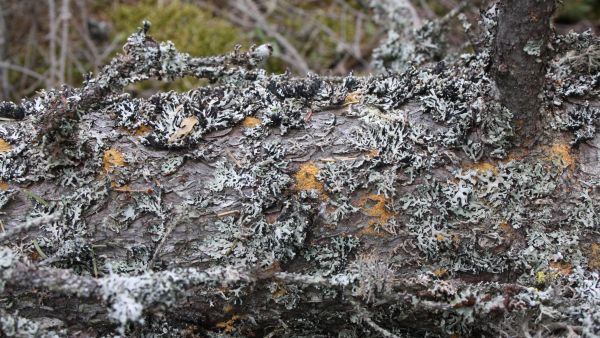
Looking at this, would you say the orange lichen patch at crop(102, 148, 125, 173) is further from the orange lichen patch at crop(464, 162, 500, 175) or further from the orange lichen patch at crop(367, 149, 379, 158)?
the orange lichen patch at crop(464, 162, 500, 175)

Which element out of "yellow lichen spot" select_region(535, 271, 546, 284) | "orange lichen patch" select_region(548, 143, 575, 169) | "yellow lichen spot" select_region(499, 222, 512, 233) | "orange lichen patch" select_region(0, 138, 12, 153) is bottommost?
"yellow lichen spot" select_region(535, 271, 546, 284)

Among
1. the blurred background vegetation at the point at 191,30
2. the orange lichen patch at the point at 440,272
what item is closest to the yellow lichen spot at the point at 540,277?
the orange lichen patch at the point at 440,272

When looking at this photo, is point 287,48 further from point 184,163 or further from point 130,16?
point 184,163

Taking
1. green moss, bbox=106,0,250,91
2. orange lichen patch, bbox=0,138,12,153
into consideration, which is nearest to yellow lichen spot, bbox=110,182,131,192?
orange lichen patch, bbox=0,138,12,153

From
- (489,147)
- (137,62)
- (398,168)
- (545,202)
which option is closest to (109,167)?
(137,62)

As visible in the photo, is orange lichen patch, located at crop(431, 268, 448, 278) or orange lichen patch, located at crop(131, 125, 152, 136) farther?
orange lichen patch, located at crop(131, 125, 152, 136)

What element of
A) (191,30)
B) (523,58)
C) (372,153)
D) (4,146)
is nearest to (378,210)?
(372,153)

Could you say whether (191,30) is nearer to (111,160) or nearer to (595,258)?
(111,160)

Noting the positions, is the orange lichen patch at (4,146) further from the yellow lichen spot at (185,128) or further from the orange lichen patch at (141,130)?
the yellow lichen spot at (185,128)
